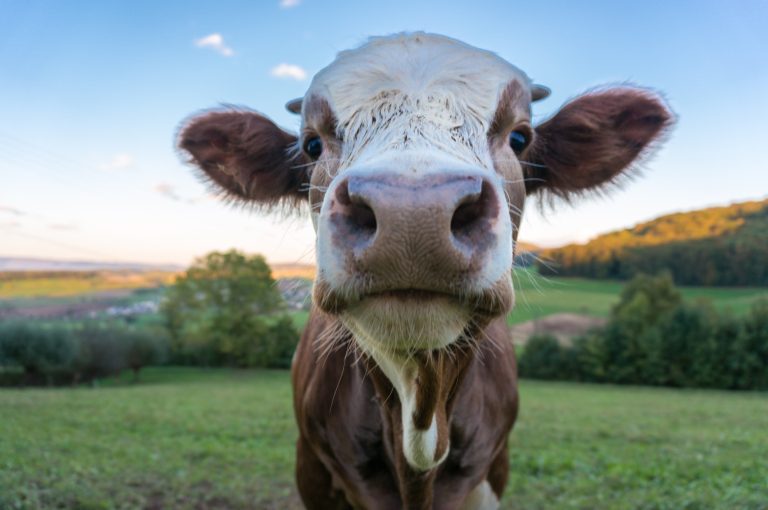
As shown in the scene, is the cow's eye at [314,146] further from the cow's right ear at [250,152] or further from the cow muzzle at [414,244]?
the cow muzzle at [414,244]

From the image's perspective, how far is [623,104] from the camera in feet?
11.6

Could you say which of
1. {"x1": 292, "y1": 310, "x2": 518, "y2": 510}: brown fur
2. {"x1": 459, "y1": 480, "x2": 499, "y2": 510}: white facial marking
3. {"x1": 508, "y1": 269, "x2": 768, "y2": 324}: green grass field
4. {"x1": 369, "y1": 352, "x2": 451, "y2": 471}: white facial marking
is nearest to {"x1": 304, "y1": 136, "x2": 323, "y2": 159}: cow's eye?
{"x1": 292, "y1": 310, "x2": 518, "y2": 510}: brown fur

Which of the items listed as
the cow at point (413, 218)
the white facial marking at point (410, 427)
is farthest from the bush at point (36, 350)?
the white facial marking at point (410, 427)

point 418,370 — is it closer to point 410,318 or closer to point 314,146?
point 410,318

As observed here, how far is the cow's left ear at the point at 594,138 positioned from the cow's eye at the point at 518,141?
510mm

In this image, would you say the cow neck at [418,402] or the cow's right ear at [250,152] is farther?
the cow's right ear at [250,152]

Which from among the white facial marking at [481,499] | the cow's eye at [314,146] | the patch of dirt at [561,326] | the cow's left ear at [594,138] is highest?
the cow's left ear at [594,138]

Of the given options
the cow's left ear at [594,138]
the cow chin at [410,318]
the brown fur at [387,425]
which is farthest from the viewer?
Answer: the cow's left ear at [594,138]

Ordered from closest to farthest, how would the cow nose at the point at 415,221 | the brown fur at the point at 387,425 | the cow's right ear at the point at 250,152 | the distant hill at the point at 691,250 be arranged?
the cow nose at the point at 415,221
the brown fur at the point at 387,425
the cow's right ear at the point at 250,152
the distant hill at the point at 691,250

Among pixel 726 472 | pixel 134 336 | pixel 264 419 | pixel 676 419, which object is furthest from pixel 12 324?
pixel 726 472

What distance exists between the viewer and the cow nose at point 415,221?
164cm

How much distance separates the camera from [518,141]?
2832 millimetres

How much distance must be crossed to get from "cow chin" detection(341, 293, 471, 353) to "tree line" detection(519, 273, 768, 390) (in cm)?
4534

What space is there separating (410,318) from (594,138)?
7.73ft
